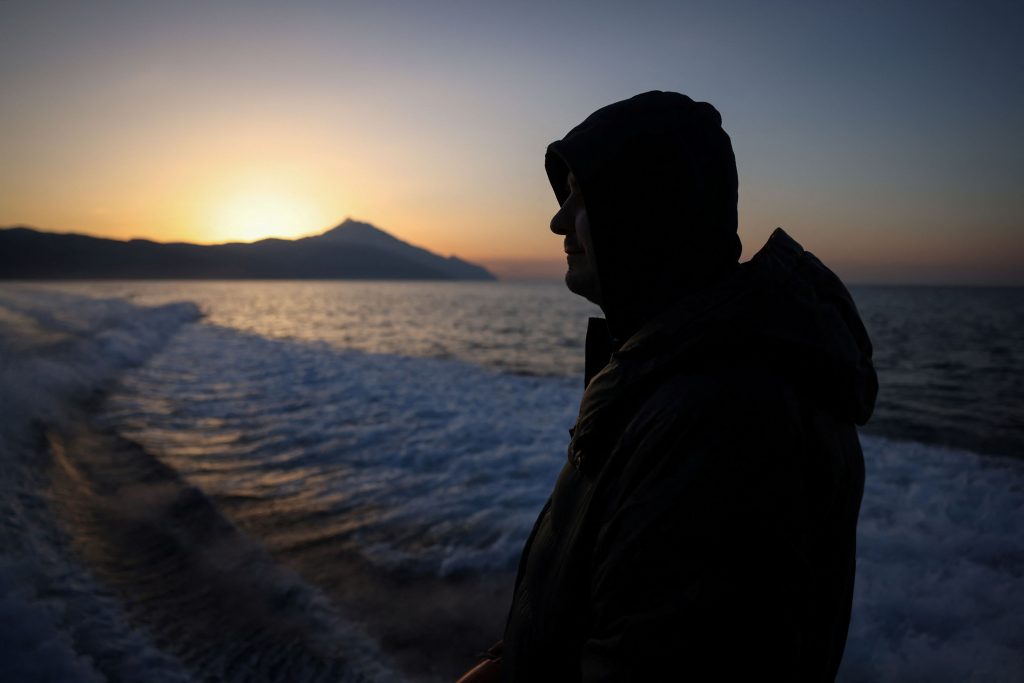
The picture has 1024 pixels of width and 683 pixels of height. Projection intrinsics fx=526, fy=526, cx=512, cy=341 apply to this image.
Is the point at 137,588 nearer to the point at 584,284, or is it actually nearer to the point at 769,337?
the point at 584,284

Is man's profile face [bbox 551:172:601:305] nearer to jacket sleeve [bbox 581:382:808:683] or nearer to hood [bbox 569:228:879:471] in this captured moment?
hood [bbox 569:228:879:471]

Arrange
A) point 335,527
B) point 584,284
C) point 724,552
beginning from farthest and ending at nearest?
1. point 335,527
2. point 584,284
3. point 724,552

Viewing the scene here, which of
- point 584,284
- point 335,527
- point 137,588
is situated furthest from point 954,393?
point 137,588

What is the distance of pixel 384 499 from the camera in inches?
253

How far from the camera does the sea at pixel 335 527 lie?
146 inches

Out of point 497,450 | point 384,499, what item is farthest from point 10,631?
point 497,450

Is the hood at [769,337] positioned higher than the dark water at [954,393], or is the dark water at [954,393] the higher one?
the hood at [769,337]

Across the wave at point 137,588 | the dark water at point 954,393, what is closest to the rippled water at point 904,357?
the dark water at point 954,393

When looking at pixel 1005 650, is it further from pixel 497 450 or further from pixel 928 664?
pixel 497 450

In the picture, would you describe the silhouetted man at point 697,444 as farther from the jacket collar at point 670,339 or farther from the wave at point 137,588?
the wave at point 137,588

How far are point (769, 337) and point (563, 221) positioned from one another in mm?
807

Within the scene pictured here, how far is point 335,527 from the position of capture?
18.5 ft

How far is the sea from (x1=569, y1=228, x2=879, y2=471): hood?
3371mm

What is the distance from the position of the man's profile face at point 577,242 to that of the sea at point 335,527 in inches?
127
